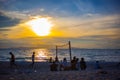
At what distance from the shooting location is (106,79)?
1484 cm

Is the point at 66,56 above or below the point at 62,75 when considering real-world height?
above

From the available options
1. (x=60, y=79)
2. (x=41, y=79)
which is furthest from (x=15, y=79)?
(x=60, y=79)

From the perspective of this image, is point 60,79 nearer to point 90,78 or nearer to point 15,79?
point 90,78

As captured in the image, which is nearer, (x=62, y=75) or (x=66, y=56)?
(x=62, y=75)

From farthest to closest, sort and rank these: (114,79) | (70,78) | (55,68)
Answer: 1. (55,68)
2. (70,78)
3. (114,79)

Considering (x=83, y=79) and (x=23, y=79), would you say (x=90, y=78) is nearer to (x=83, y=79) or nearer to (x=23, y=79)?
(x=83, y=79)

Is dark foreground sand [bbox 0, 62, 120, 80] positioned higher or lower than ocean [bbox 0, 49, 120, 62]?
lower

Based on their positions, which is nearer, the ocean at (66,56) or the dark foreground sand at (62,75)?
the dark foreground sand at (62,75)

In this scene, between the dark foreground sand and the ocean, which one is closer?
the dark foreground sand

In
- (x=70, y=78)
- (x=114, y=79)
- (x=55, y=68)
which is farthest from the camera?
(x=55, y=68)

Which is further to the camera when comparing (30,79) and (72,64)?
(72,64)

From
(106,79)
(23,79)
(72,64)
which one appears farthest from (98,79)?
(72,64)

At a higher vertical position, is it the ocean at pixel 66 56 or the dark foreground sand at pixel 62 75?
the ocean at pixel 66 56

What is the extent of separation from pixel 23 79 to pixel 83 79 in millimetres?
4102
